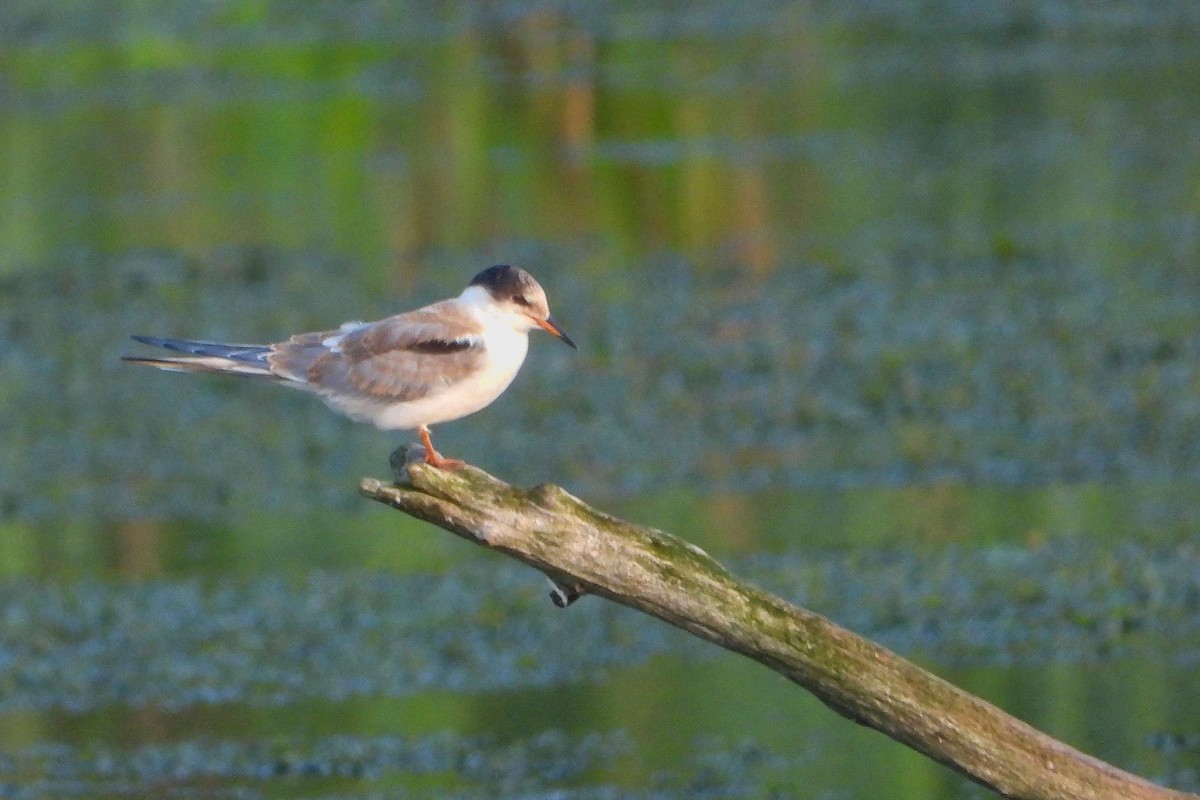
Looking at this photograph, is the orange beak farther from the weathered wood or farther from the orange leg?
the weathered wood

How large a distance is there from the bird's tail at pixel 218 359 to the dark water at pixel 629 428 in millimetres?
2442

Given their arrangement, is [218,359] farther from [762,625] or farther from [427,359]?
[762,625]

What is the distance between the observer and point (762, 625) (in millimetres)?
4742

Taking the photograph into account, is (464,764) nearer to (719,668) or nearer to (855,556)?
(719,668)

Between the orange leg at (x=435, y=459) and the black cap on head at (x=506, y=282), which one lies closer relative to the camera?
the orange leg at (x=435, y=459)

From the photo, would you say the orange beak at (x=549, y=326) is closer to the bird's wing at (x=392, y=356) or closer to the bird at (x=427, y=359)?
the bird at (x=427, y=359)

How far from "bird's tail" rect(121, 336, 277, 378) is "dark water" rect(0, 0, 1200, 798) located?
8.01 feet

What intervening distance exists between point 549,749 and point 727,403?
4.31 metres

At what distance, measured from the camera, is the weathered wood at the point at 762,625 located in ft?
15.4

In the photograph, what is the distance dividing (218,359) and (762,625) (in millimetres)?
1471

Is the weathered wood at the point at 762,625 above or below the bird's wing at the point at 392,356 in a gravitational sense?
below

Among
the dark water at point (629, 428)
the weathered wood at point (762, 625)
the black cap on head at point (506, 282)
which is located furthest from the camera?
the dark water at point (629, 428)

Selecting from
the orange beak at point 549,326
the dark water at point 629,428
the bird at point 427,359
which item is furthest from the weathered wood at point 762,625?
the dark water at point 629,428

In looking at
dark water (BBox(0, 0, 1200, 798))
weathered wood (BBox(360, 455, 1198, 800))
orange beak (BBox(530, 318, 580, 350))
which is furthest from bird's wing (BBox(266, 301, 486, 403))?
dark water (BBox(0, 0, 1200, 798))
